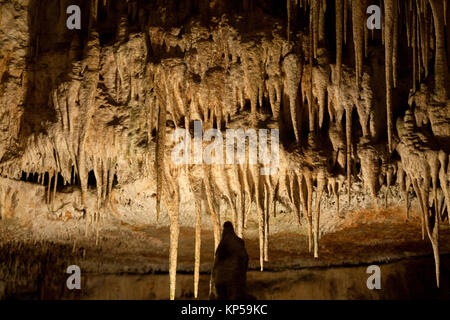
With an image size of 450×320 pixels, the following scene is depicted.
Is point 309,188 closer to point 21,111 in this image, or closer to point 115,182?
point 115,182

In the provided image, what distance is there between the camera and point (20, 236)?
329 inches

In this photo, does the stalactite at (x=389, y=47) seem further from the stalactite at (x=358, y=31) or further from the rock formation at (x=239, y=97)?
the stalactite at (x=358, y=31)

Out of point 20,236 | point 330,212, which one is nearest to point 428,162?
point 330,212

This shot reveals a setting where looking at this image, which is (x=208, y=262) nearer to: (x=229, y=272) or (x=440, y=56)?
(x=229, y=272)

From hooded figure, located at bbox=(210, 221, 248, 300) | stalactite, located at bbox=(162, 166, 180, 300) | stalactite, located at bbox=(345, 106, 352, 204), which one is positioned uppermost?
stalactite, located at bbox=(345, 106, 352, 204)

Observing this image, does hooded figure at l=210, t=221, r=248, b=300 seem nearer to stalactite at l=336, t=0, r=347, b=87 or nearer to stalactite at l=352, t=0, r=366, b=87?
stalactite at l=336, t=0, r=347, b=87

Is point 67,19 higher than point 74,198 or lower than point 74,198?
higher

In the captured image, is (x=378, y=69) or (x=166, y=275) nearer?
(x=378, y=69)

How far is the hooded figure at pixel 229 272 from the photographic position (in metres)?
4.51

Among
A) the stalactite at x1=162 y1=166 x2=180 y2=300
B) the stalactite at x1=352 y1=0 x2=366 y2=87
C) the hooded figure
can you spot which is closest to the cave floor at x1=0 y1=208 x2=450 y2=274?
the stalactite at x1=162 y1=166 x2=180 y2=300

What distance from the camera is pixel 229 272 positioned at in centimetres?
457

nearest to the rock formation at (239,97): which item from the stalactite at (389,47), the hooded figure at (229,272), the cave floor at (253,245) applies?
the stalactite at (389,47)

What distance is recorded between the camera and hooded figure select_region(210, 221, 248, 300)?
177 inches
